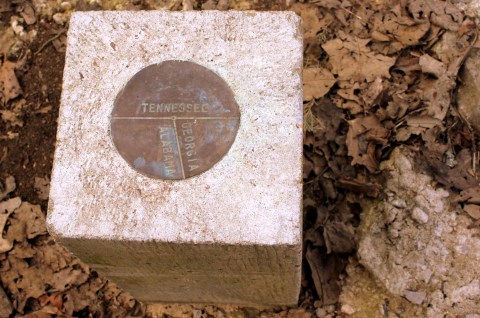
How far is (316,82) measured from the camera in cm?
344

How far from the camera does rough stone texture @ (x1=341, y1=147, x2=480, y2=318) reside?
9.18 ft

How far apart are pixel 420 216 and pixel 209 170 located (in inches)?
52.6

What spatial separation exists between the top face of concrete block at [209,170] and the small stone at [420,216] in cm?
108

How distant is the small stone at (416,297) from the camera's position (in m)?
2.83

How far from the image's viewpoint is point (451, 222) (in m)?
2.89

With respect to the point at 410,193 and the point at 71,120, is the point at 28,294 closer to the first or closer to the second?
the point at 71,120

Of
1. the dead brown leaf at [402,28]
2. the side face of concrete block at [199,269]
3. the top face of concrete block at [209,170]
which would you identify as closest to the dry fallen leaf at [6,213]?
the side face of concrete block at [199,269]

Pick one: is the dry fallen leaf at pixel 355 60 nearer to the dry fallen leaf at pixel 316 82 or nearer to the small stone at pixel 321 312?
the dry fallen leaf at pixel 316 82

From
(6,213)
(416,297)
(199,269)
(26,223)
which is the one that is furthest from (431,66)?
(6,213)

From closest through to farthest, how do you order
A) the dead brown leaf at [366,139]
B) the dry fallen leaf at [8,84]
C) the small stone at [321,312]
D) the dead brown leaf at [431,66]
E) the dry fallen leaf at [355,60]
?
the small stone at [321,312], the dead brown leaf at [366,139], the dead brown leaf at [431,66], the dry fallen leaf at [355,60], the dry fallen leaf at [8,84]

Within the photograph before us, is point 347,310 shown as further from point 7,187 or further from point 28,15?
point 28,15

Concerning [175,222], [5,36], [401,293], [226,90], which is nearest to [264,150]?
[226,90]

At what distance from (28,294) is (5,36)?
1.88m

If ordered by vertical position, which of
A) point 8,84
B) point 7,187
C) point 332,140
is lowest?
point 7,187
